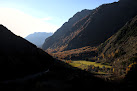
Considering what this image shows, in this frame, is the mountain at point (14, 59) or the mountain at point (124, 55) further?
the mountain at point (124, 55)

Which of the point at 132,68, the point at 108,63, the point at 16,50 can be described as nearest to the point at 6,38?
the point at 16,50

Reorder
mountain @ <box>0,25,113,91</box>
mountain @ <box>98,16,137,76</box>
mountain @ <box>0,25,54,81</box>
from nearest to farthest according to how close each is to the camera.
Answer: mountain @ <box>0,25,113,91</box> → mountain @ <box>0,25,54,81</box> → mountain @ <box>98,16,137,76</box>

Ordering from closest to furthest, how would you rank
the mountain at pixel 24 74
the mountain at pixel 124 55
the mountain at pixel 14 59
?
the mountain at pixel 24 74 < the mountain at pixel 14 59 < the mountain at pixel 124 55

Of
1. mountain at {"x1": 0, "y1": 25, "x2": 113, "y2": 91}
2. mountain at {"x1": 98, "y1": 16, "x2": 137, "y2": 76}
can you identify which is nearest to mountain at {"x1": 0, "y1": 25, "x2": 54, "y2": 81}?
mountain at {"x1": 0, "y1": 25, "x2": 113, "y2": 91}

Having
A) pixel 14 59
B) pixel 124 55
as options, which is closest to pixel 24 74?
pixel 14 59

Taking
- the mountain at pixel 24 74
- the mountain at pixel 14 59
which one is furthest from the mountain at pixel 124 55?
the mountain at pixel 14 59

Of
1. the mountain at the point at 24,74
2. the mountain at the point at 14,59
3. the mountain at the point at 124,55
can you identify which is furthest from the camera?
the mountain at the point at 124,55

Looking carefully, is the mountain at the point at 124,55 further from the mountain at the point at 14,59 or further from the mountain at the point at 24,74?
the mountain at the point at 14,59

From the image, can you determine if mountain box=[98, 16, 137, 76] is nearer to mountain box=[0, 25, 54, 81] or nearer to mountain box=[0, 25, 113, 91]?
mountain box=[0, 25, 113, 91]

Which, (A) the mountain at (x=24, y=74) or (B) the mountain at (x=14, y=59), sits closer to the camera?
(A) the mountain at (x=24, y=74)

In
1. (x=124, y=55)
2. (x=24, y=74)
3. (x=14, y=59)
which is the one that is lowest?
(x=24, y=74)

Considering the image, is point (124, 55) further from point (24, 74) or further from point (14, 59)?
point (14, 59)

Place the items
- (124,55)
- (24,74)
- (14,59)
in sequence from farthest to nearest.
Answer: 1. (124,55)
2. (14,59)
3. (24,74)

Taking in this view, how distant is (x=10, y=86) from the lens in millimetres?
29125
